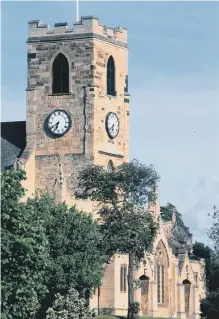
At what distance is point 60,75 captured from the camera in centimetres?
13225

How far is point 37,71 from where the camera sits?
133000 mm

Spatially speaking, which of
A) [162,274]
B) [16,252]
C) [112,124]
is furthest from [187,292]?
[16,252]

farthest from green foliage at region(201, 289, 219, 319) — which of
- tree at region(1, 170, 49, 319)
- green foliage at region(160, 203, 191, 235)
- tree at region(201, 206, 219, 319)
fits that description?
green foliage at region(160, 203, 191, 235)

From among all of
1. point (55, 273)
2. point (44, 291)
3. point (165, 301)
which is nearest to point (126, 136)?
point (165, 301)

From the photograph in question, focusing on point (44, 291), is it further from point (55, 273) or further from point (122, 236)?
point (122, 236)

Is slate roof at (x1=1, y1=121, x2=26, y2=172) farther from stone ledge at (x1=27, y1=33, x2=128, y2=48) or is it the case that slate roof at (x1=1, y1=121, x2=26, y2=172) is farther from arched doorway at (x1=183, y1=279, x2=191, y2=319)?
arched doorway at (x1=183, y1=279, x2=191, y2=319)

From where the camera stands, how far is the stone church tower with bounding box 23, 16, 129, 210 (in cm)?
13100

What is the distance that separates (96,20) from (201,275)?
30254 millimetres

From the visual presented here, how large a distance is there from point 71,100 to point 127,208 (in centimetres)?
1641

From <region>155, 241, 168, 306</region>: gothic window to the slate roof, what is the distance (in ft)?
49.5

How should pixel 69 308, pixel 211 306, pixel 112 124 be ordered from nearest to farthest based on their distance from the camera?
1. pixel 69 308
2. pixel 211 306
3. pixel 112 124

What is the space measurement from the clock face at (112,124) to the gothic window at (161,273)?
447 inches

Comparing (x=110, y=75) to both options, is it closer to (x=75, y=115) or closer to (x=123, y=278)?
(x=75, y=115)

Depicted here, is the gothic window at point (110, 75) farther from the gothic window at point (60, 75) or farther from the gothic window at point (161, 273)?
the gothic window at point (161, 273)
